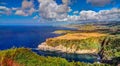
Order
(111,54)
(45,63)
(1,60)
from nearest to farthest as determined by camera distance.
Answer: (1,60) → (45,63) → (111,54)

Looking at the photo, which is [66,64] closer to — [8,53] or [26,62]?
[26,62]

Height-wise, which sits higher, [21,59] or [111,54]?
[21,59]

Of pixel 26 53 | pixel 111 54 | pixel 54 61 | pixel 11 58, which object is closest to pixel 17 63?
pixel 11 58

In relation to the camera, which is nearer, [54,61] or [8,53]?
[8,53]

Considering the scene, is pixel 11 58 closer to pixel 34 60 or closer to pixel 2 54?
pixel 2 54

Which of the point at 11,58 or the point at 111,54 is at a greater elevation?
the point at 11,58

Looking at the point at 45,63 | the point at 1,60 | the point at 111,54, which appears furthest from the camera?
the point at 111,54

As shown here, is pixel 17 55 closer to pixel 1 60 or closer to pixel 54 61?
pixel 1 60

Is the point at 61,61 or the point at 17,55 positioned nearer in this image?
the point at 17,55

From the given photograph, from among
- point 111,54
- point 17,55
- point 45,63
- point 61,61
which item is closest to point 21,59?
point 17,55
